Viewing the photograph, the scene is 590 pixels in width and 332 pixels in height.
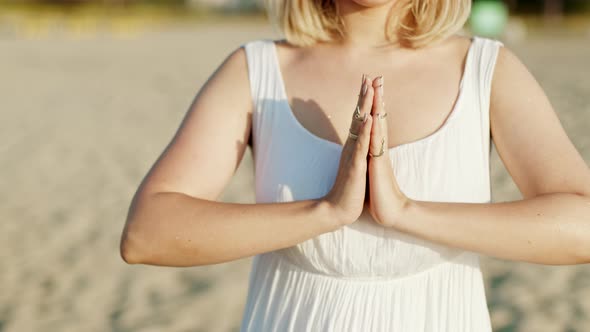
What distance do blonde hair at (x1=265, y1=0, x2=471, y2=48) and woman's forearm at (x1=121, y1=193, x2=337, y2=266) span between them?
54 cm

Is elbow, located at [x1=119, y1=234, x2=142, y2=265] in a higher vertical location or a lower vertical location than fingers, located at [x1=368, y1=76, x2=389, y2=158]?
lower

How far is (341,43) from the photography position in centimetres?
198

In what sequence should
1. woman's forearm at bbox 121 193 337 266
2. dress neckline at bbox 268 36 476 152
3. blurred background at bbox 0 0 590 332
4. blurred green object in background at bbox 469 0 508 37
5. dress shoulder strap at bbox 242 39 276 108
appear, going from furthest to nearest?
1. blurred green object in background at bbox 469 0 508 37
2. blurred background at bbox 0 0 590 332
3. dress shoulder strap at bbox 242 39 276 108
4. dress neckline at bbox 268 36 476 152
5. woman's forearm at bbox 121 193 337 266

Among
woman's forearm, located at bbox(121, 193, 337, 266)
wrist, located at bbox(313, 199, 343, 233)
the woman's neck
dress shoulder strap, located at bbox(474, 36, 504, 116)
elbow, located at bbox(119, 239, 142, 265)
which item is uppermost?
the woman's neck

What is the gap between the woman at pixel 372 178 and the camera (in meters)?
1.63

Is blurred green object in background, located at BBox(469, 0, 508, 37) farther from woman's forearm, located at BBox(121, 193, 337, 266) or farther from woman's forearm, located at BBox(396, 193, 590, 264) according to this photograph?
woman's forearm, located at BBox(121, 193, 337, 266)

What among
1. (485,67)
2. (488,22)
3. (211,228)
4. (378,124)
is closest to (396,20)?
(485,67)

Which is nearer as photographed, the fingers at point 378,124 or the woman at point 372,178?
the fingers at point 378,124

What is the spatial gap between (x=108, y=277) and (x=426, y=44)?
4.48 meters

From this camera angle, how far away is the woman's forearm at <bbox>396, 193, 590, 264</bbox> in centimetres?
163

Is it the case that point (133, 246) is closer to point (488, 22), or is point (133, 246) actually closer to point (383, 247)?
point (383, 247)

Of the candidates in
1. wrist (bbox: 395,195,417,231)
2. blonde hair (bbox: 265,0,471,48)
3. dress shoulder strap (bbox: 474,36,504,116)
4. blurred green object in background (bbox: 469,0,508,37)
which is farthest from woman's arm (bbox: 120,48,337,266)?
blurred green object in background (bbox: 469,0,508,37)

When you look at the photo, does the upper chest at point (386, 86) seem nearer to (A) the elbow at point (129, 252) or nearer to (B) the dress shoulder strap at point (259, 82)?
(B) the dress shoulder strap at point (259, 82)

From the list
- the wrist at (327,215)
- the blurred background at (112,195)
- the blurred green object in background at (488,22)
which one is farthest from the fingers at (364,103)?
the blurred green object in background at (488,22)
